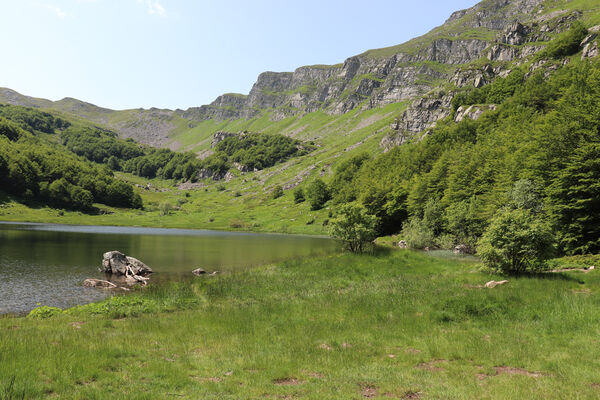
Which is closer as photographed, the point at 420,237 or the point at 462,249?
the point at 462,249

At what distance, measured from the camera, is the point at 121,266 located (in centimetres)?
4244

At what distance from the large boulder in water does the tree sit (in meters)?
28.5

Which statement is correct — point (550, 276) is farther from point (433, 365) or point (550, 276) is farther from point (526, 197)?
point (526, 197)

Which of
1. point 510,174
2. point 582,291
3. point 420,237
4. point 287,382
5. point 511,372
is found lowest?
point 420,237

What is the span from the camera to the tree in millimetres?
48281

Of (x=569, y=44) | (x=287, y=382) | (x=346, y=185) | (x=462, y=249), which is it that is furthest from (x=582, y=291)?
(x=569, y=44)

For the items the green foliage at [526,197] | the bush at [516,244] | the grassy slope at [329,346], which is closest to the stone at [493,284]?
the grassy slope at [329,346]

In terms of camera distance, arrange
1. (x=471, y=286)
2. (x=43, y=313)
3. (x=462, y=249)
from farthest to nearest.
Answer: (x=462, y=249) → (x=471, y=286) → (x=43, y=313)

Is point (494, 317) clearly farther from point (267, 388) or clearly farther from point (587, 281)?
point (267, 388)

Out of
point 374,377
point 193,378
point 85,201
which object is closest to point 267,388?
point 193,378

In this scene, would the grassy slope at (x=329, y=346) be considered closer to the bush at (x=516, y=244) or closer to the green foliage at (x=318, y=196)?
the bush at (x=516, y=244)

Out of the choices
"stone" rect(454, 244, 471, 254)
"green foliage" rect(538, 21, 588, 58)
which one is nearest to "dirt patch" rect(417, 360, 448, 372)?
"stone" rect(454, 244, 471, 254)

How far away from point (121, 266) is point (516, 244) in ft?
152

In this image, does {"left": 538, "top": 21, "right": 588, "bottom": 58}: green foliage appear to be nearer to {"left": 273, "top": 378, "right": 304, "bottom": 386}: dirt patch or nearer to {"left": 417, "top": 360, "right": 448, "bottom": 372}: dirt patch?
{"left": 417, "top": 360, "right": 448, "bottom": 372}: dirt patch
